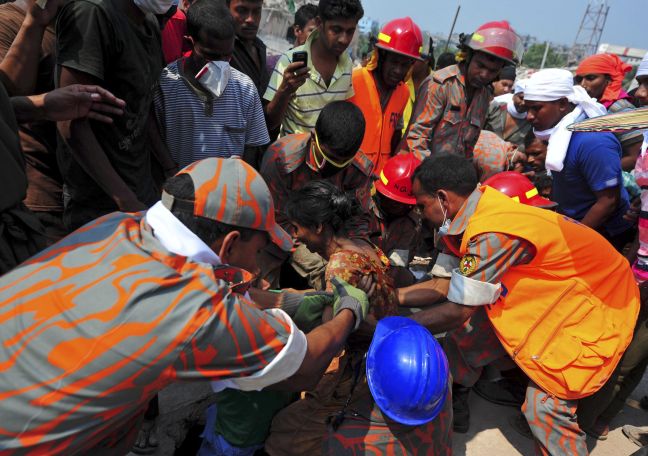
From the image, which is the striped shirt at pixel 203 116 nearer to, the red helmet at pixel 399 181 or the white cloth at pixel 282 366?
the red helmet at pixel 399 181

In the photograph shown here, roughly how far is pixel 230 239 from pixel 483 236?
4.46ft

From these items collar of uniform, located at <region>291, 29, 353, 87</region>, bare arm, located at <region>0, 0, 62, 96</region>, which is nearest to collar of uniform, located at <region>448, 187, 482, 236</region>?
collar of uniform, located at <region>291, 29, 353, 87</region>

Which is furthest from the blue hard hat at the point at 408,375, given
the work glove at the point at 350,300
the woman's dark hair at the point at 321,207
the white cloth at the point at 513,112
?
the white cloth at the point at 513,112

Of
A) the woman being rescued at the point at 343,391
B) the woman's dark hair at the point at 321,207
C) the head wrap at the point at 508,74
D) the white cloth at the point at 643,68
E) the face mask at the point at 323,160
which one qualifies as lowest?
the woman being rescued at the point at 343,391

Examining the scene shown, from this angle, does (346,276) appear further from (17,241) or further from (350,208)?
(17,241)

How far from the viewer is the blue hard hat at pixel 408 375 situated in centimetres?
180

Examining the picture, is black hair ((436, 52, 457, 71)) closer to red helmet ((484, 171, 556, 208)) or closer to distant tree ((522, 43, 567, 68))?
red helmet ((484, 171, 556, 208))

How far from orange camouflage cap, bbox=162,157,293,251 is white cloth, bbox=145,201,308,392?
6cm

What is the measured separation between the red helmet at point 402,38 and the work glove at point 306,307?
2390mm

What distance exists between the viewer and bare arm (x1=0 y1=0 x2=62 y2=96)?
2.09 m

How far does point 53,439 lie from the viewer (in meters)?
1.28

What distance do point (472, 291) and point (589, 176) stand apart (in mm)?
1628

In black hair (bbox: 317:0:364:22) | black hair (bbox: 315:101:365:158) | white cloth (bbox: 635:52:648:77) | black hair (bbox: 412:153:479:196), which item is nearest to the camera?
black hair (bbox: 412:153:479:196)

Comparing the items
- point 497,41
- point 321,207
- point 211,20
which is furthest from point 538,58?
point 321,207
